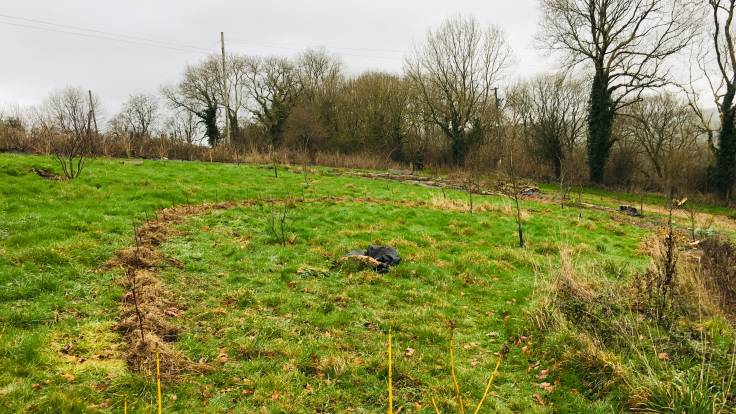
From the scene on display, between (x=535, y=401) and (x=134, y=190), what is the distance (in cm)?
1244

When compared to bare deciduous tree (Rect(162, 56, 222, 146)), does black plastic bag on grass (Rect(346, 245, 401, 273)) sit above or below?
below

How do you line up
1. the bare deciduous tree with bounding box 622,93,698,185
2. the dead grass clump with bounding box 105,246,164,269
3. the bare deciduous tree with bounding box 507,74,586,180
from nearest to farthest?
the dead grass clump with bounding box 105,246,164,269 < the bare deciduous tree with bounding box 622,93,698,185 < the bare deciduous tree with bounding box 507,74,586,180

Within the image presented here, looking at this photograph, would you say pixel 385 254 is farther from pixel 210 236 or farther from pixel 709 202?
pixel 709 202

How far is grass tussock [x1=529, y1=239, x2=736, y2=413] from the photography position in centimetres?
427

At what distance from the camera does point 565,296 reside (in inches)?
263

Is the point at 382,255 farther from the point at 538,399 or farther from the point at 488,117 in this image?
the point at 488,117

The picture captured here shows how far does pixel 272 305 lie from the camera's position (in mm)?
6633

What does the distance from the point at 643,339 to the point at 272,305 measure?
5.27 m

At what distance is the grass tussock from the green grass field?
31cm

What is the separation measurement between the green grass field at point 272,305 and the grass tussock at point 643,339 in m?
0.31

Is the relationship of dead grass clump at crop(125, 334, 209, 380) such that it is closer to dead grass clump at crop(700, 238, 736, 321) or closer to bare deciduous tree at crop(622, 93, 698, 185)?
dead grass clump at crop(700, 238, 736, 321)

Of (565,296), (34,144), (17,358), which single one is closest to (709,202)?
(565,296)

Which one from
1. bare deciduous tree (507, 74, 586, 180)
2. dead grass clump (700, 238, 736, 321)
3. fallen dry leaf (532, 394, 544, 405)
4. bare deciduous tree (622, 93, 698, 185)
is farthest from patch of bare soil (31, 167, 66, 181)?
bare deciduous tree (622, 93, 698, 185)

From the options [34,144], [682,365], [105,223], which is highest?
[34,144]
